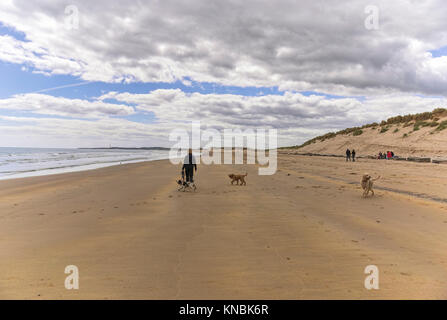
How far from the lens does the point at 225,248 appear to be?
18.2 feet

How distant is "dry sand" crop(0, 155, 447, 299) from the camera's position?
3922 millimetres

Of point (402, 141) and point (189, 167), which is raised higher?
point (402, 141)

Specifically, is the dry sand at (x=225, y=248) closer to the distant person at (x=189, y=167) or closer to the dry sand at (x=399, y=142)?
the distant person at (x=189, y=167)

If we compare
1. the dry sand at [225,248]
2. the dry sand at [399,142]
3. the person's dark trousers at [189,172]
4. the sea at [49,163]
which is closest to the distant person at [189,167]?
the person's dark trousers at [189,172]

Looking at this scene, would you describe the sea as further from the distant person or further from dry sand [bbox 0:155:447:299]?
dry sand [bbox 0:155:447:299]

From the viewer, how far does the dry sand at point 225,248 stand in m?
3.92

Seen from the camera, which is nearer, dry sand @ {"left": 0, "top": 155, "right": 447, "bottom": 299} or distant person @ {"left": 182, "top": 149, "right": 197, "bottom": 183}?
dry sand @ {"left": 0, "top": 155, "right": 447, "bottom": 299}

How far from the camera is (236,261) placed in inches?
192

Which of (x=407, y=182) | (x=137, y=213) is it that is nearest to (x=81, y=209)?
(x=137, y=213)

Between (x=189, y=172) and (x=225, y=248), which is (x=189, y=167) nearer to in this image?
(x=189, y=172)

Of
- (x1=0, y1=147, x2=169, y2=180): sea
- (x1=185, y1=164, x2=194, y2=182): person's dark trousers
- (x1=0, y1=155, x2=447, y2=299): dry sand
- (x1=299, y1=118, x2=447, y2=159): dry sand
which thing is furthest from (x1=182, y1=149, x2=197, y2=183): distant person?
(x1=299, y1=118, x2=447, y2=159): dry sand

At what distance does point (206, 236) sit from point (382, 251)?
372 centimetres

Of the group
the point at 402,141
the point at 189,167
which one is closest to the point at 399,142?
the point at 402,141

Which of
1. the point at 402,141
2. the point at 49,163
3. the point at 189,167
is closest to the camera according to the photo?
the point at 189,167
